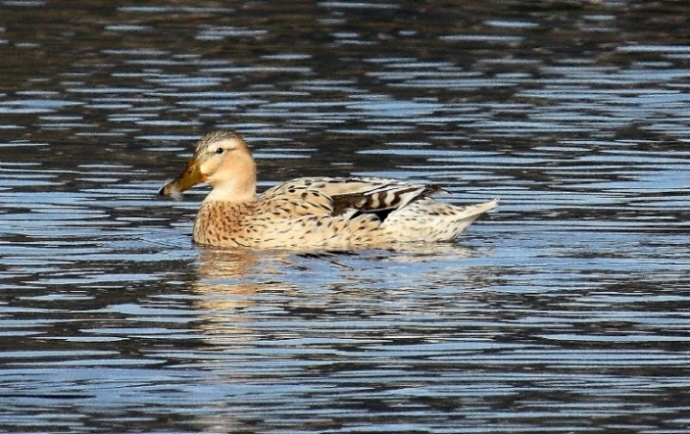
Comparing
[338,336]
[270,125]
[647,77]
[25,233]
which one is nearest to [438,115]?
[270,125]

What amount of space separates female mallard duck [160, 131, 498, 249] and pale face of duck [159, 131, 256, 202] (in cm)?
33

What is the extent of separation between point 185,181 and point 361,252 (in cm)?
159

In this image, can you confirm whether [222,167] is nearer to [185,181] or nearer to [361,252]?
[185,181]

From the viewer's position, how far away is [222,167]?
15.6m

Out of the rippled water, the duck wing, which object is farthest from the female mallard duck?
the rippled water

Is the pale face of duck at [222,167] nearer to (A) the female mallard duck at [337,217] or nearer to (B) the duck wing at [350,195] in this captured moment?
(A) the female mallard duck at [337,217]

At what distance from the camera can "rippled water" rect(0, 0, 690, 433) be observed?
9.82 m

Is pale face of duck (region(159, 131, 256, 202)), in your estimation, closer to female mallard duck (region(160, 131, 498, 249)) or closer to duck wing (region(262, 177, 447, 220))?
female mallard duck (region(160, 131, 498, 249))

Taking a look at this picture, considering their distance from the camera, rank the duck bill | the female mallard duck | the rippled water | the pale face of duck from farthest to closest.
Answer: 1. the pale face of duck
2. the duck bill
3. the female mallard duck
4. the rippled water

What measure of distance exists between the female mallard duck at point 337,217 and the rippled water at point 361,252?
0.28 metres

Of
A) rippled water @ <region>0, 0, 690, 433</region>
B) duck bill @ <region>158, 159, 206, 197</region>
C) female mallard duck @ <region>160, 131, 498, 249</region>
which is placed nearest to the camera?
rippled water @ <region>0, 0, 690, 433</region>

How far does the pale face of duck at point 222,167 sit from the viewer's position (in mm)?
15578

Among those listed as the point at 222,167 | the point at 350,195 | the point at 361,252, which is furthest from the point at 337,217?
the point at 222,167

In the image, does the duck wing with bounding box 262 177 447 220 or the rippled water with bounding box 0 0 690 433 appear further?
the duck wing with bounding box 262 177 447 220
